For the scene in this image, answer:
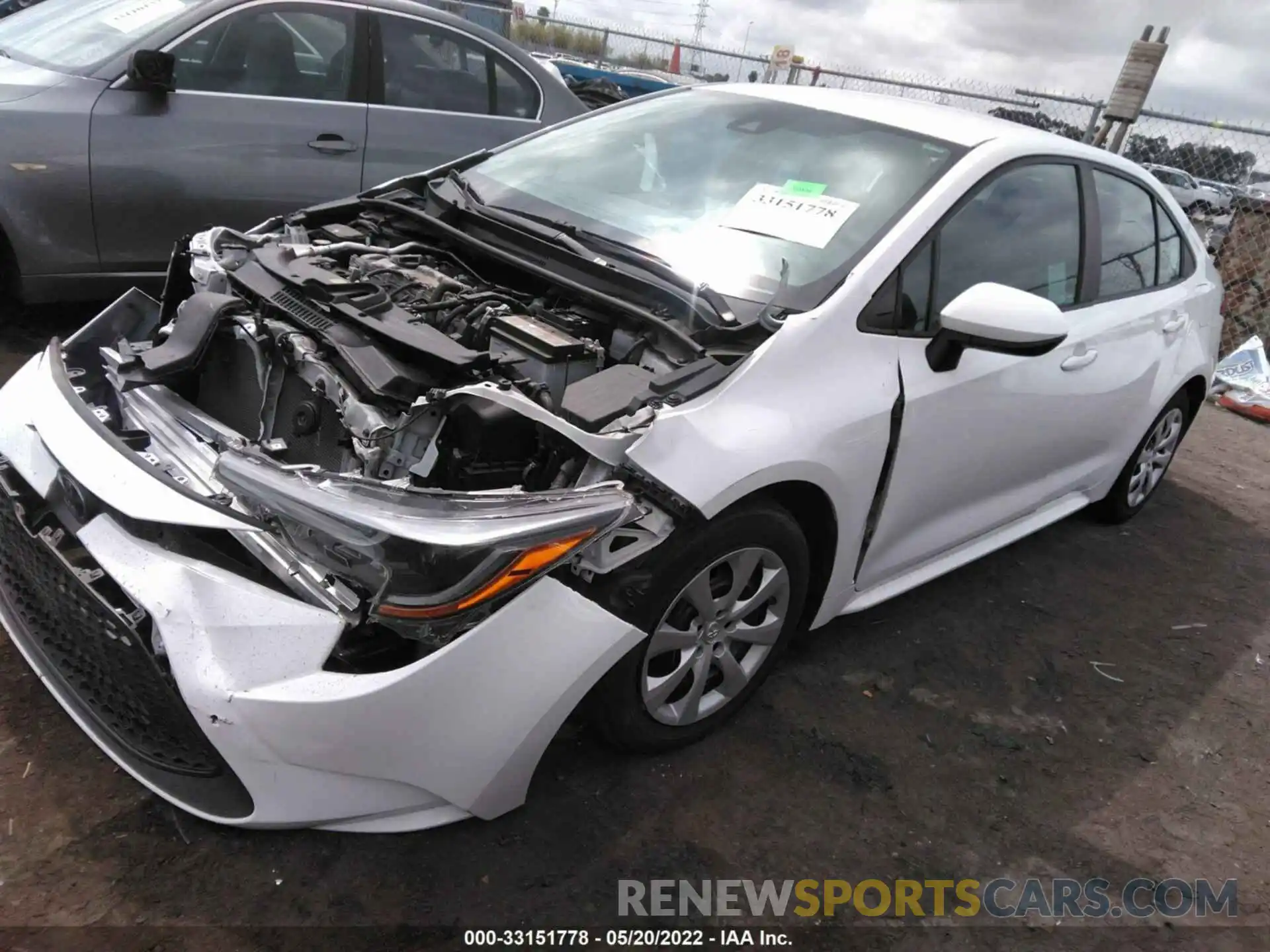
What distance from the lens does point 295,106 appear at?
448 cm

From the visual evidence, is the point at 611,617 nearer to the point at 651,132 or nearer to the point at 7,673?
the point at 7,673

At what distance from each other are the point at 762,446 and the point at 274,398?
1220 millimetres

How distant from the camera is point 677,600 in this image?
7.19ft

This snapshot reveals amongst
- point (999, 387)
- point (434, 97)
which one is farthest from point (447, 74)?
point (999, 387)

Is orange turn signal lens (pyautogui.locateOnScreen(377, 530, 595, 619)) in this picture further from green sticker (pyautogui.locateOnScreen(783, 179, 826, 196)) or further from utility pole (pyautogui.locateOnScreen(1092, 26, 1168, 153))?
utility pole (pyautogui.locateOnScreen(1092, 26, 1168, 153))

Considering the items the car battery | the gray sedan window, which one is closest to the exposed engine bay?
the car battery

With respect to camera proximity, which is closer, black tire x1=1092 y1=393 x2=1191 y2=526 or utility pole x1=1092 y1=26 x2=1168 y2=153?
black tire x1=1092 y1=393 x2=1191 y2=526

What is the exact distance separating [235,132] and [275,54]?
454 mm

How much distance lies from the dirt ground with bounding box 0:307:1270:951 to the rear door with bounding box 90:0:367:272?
241 centimetres

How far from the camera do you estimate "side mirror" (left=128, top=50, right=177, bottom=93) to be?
3.91 metres

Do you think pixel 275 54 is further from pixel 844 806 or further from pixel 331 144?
pixel 844 806

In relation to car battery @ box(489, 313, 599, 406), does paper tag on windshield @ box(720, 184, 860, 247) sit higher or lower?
higher

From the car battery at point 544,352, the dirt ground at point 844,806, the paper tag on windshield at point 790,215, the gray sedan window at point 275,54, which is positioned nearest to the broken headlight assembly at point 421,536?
the car battery at point 544,352

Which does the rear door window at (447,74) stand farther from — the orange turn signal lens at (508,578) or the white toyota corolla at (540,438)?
the orange turn signal lens at (508,578)
